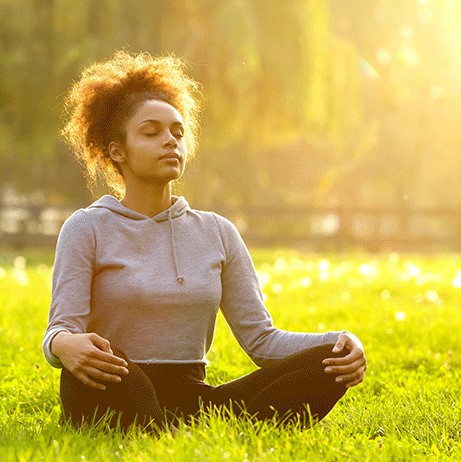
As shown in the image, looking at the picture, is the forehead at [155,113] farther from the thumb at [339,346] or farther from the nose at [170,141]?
the thumb at [339,346]

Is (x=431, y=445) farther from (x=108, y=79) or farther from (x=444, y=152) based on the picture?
(x=444, y=152)

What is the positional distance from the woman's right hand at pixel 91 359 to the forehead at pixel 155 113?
91 centimetres

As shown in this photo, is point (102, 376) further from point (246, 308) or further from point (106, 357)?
point (246, 308)

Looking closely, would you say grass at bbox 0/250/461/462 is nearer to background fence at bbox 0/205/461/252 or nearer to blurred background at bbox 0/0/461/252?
blurred background at bbox 0/0/461/252

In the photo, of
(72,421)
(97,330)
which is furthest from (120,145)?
(72,421)

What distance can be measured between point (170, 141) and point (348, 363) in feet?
3.49

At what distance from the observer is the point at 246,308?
3.77 metres

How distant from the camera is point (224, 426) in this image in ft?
10.3

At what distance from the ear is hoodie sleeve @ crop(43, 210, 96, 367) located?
0.30 m

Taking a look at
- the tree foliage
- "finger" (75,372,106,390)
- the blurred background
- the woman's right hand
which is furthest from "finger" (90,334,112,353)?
the tree foliage

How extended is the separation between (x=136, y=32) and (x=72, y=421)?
529 inches

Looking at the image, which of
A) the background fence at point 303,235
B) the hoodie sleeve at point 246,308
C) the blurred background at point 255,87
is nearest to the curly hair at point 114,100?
the hoodie sleeve at point 246,308

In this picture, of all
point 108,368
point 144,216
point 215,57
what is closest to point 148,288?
point 144,216

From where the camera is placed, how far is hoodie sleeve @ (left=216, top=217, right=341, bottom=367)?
3689 millimetres
